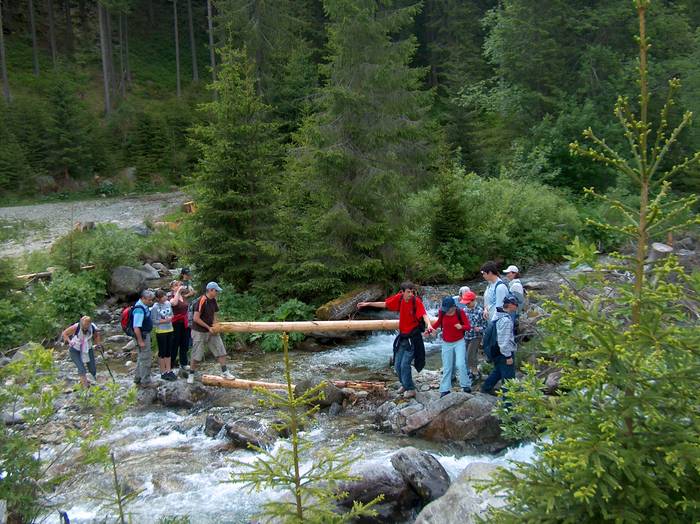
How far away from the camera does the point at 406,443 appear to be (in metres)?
9.45

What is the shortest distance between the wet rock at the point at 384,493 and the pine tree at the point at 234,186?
32.2ft

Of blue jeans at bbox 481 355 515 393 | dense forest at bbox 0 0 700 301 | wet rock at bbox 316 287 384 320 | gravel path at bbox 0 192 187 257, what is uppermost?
dense forest at bbox 0 0 700 301

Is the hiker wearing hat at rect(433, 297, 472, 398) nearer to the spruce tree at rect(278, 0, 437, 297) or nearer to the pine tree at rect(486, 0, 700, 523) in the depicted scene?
the pine tree at rect(486, 0, 700, 523)

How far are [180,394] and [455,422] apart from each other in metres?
5.24

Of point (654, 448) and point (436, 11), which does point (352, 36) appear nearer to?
point (654, 448)

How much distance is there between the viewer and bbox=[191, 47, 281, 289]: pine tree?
1706 cm

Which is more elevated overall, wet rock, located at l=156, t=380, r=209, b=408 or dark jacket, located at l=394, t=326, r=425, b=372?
dark jacket, located at l=394, t=326, r=425, b=372

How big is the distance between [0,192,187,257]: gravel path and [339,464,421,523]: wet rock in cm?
1964

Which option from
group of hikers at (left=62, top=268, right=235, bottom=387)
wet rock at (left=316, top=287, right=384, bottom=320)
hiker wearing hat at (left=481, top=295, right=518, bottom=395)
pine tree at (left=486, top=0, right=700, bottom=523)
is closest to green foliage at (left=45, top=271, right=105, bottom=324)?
group of hikers at (left=62, top=268, right=235, bottom=387)

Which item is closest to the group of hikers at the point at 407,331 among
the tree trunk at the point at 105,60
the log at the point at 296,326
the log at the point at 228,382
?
the log at the point at 228,382

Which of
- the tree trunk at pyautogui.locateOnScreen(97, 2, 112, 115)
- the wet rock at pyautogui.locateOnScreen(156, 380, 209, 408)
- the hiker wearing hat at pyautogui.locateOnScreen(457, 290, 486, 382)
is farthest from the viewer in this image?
the tree trunk at pyautogui.locateOnScreen(97, 2, 112, 115)

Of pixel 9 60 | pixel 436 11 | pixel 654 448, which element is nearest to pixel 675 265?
pixel 654 448

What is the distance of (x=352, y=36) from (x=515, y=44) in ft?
57.1

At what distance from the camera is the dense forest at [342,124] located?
17438 millimetres
